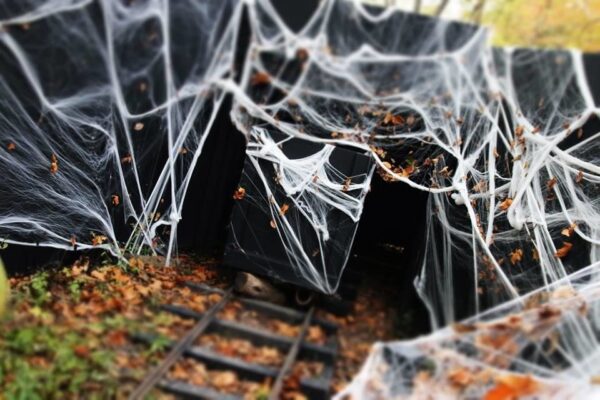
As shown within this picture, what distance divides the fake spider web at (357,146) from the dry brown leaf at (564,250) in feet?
0.08

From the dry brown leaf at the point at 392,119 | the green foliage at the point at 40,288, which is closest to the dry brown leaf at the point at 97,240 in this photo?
the green foliage at the point at 40,288

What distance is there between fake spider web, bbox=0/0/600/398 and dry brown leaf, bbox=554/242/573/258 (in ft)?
0.08

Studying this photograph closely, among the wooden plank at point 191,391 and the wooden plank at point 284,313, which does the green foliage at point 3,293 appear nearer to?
the wooden plank at point 191,391

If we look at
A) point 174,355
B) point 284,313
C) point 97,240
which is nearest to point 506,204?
point 284,313

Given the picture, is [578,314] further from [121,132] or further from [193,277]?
[121,132]

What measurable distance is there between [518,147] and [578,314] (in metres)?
2.52

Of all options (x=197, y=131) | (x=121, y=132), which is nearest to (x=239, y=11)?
(x=197, y=131)

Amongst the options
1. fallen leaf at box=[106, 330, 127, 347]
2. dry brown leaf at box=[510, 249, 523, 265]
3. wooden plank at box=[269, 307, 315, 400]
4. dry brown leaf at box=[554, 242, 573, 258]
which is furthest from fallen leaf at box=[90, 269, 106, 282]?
dry brown leaf at box=[554, 242, 573, 258]

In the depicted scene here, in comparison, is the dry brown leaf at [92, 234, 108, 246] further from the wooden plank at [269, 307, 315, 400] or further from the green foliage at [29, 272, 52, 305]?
the wooden plank at [269, 307, 315, 400]

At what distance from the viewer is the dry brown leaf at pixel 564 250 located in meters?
6.26

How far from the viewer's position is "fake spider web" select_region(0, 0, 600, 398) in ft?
13.8

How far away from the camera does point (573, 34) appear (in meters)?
7.50

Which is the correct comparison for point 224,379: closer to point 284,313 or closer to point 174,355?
point 174,355

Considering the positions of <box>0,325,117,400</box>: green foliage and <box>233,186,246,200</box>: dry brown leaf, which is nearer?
<box>0,325,117,400</box>: green foliage
